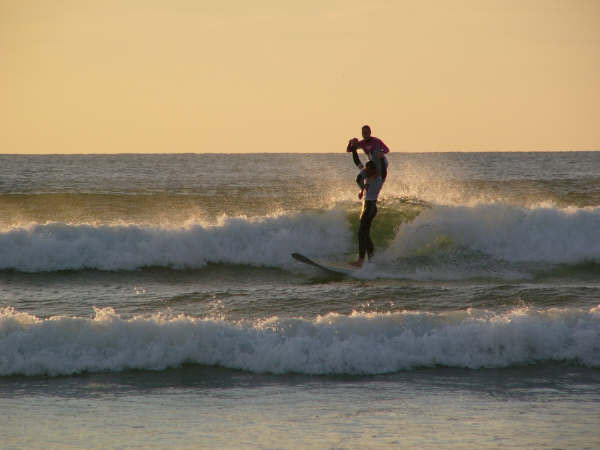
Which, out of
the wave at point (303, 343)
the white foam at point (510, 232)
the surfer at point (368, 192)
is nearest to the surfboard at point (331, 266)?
the surfer at point (368, 192)

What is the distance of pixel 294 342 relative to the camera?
793cm

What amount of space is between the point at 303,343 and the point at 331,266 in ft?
18.2

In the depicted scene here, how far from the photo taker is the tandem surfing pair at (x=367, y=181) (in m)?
12.7

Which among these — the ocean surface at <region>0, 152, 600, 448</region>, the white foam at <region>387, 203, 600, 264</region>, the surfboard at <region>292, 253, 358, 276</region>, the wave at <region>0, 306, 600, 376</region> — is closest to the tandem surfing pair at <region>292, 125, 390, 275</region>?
the surfboard at <region>292, 253, 358, 276</region>

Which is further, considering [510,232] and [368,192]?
[510,232]

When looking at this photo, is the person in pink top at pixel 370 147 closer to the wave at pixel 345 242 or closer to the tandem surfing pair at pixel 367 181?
the tandem surfing pair at pixel 367 181

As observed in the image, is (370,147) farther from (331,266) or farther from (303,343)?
(303,343)

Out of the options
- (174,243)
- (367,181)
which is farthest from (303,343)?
(174,243)

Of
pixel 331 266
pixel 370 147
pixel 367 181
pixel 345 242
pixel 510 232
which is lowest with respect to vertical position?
pixel 331 266

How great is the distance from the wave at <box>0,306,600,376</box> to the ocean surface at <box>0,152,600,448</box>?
18 millimetres

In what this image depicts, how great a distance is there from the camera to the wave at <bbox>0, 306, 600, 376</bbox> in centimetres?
774

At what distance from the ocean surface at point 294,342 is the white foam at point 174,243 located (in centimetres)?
4

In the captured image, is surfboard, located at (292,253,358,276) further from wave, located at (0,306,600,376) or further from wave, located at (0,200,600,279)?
wave, located at (0,306,600,376)

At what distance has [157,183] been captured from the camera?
35438mm
